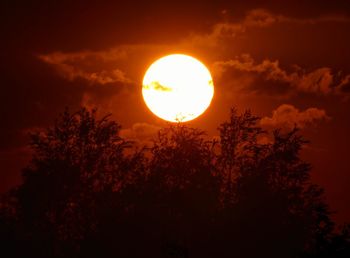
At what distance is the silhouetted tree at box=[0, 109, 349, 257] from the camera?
37.4m

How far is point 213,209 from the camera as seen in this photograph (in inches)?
1511

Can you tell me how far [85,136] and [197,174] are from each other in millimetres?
8059

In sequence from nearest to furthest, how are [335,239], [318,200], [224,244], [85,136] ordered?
[335,239]
[224,244]
[318,200]
[85,136]

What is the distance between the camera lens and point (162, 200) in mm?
38562

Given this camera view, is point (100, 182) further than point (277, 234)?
Yes

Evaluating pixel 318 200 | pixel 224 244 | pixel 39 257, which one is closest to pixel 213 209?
pixel 224 244

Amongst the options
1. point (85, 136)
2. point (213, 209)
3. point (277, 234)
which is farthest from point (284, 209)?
point (85, 136)

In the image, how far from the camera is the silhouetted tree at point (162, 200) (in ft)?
123

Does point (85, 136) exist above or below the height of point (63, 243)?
above

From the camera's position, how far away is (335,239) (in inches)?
1091

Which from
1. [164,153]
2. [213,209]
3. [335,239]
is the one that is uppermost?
[164,153]

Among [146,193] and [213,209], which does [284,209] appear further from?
[146,193]

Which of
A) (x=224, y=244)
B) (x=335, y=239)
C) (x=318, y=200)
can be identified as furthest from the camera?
(x=318, y=200)

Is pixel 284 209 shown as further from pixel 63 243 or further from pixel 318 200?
pixel 63 243
